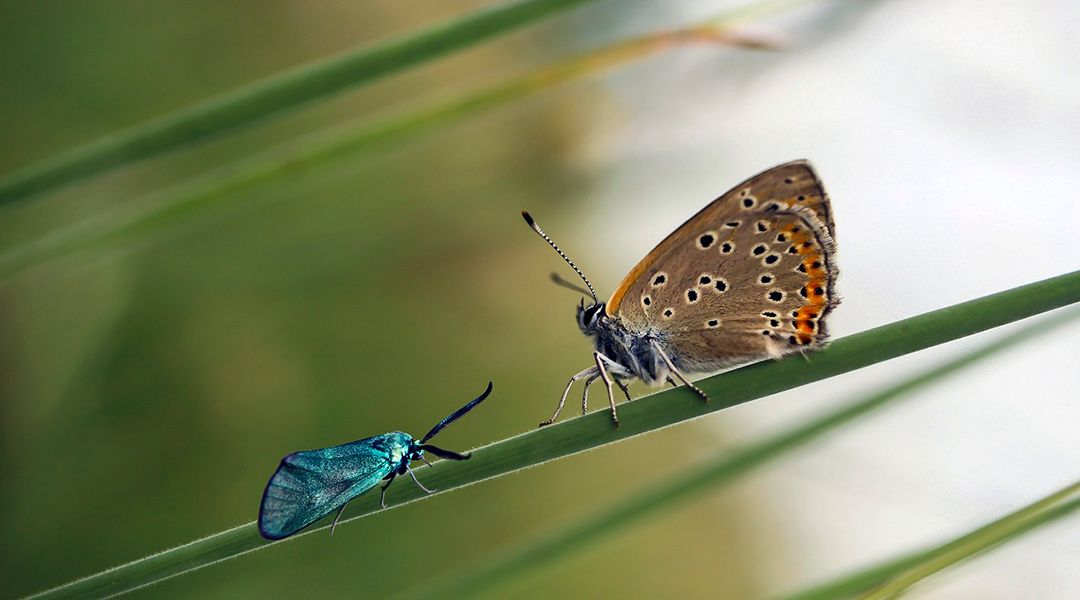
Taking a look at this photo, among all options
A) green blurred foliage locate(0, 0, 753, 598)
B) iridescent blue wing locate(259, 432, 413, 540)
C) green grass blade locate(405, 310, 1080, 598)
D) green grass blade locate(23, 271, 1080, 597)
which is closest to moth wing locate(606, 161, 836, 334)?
green grass blade locate(405, 310, 1080, 598)

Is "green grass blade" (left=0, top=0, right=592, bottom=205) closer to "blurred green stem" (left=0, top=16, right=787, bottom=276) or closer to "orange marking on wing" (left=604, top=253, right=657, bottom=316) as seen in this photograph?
"blurred green stem" (left=0, top=16, right=787, bottom=276)

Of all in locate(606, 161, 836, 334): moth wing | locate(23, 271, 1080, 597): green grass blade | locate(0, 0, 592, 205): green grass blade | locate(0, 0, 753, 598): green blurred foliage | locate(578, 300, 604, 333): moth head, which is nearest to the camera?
locate(23, 271, 1080, 597): green grass blade

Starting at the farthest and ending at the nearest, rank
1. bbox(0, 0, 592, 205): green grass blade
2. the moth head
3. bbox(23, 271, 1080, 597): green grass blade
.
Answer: the moth head
bbox(0, 0, 592, 205): green grass blade
bbox(23, 271, 1080, 597): green grass blade

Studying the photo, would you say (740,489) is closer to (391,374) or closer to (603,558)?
(603,558)

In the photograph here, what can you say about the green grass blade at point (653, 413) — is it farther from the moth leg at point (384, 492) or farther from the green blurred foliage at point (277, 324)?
the green blurred foliage at point (277, 324)

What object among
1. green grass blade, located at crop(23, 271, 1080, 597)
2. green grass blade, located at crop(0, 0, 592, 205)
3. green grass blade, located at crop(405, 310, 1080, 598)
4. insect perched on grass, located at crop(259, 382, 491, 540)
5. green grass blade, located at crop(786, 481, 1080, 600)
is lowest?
green grass blade, located at crop(786, 481, 1080, 600)

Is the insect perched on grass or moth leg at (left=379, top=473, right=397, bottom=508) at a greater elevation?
the insect perched on grass

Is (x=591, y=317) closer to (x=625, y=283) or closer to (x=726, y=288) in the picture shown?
(x=625, y=283)

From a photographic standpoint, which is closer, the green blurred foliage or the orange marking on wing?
the orange marking on wing
